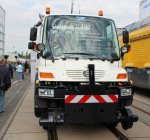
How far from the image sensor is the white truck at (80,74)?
24.8 feet

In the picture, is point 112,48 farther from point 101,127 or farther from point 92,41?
point 101,127

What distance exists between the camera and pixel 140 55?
54.9ft

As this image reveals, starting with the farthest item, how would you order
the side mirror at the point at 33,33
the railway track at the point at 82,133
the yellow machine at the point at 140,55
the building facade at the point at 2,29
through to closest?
the building facade at the point at 2,29 → the yellow machine at the point at 140,55 → the side mirror at the point at 33,33 → the railway track at the point at 82,133

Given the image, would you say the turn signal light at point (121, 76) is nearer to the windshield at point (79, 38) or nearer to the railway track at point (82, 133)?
the windshield at point (79, 38)

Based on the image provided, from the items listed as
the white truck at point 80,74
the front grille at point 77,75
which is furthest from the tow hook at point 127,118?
the front grille at point 77,75

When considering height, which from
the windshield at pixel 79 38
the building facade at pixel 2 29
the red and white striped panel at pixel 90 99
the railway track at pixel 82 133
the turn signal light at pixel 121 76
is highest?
the building facade at pixel 2 29

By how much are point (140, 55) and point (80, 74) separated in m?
9.34

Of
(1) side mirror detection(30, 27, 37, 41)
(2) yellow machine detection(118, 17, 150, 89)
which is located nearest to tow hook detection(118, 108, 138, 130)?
(1) side mirror detection(30, 27, 37, 41)

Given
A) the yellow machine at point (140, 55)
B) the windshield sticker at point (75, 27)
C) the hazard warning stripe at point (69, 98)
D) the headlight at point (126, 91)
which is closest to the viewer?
the hazard warning stripe at point (69, 98)

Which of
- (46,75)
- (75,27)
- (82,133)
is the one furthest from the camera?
(75,27)

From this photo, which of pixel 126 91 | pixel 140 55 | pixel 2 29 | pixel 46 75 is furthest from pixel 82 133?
pixel 2 29

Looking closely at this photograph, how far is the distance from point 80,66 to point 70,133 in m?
1.65

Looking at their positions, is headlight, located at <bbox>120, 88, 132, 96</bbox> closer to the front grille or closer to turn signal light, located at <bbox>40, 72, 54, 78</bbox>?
the front grille

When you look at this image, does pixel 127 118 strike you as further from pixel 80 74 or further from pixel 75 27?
pixel 75 27
